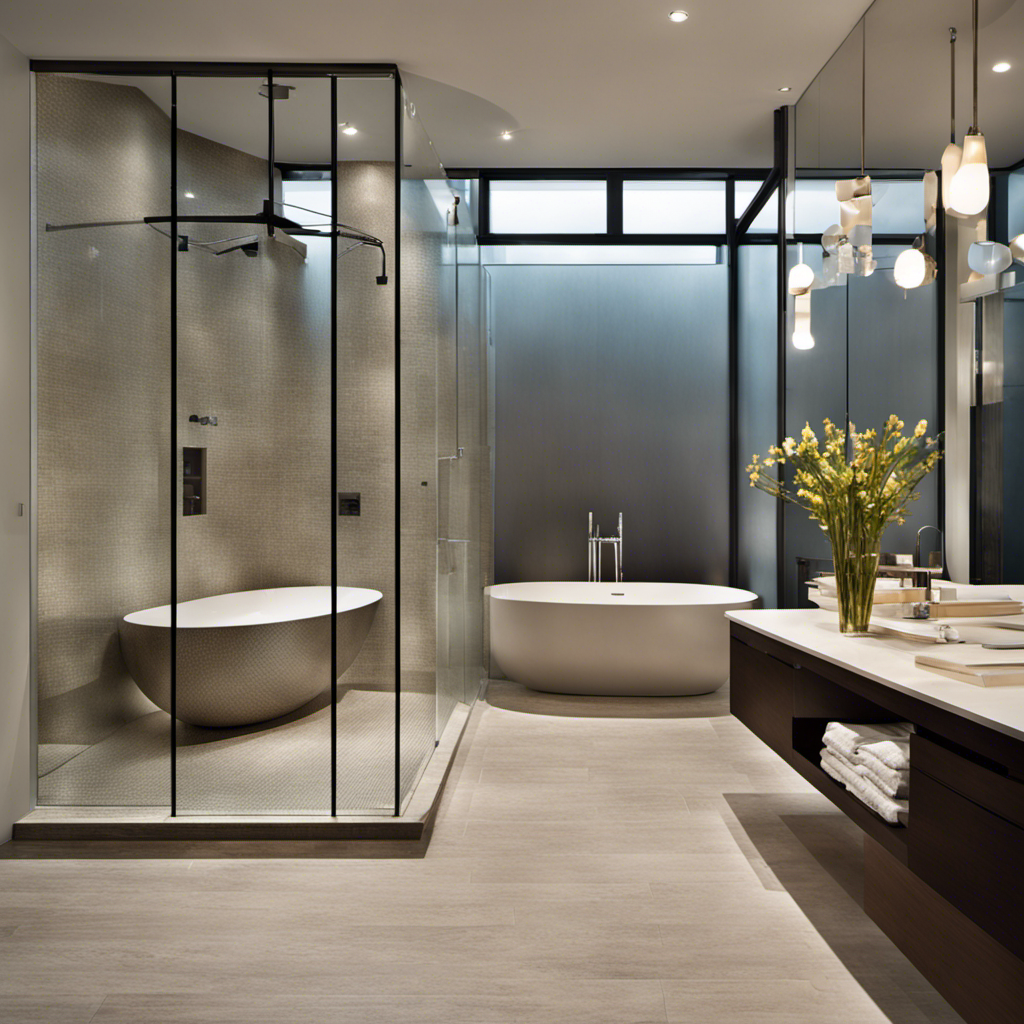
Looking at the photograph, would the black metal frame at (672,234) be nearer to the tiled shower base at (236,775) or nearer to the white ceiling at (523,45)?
the white ceiling at (523,45)

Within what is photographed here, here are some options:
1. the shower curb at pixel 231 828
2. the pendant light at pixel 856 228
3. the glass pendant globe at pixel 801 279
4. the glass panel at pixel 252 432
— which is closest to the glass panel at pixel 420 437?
the shower curb at pixel 231 828

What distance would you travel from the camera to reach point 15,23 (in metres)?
2.85

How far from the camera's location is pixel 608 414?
531 cm

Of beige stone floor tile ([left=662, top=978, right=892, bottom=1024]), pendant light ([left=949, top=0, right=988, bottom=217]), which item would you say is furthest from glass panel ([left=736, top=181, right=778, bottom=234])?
→ beige stone floor tile ([left=662, top=978, right=892, bottom=1024])

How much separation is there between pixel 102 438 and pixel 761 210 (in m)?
3.50

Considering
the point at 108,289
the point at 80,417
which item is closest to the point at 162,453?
the point at 80,417

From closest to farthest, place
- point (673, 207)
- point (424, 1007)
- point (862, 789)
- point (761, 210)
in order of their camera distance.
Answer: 1. point (424, 1007)
2. point (862, 789)
3. point (761, 210)
4. point (673, 207)

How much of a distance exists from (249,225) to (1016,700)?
268 cm

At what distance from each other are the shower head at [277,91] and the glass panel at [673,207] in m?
2.69

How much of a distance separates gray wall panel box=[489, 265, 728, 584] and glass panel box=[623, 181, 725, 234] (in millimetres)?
251

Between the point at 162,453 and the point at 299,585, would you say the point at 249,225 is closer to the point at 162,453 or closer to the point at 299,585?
the point at 162,453

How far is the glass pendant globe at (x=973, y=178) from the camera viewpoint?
2031 millimetres

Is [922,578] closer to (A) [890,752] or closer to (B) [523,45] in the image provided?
(A) [890,752]

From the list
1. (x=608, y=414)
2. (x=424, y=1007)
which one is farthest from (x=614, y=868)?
(x=608, y=414)
